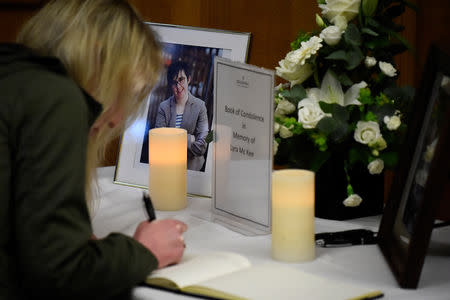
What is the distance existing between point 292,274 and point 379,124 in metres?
0.41

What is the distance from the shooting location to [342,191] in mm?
1445

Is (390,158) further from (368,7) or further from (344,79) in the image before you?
(368,7)

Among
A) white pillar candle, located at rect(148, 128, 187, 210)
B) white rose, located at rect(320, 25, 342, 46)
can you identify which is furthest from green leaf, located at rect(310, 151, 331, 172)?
white pillar candle, located at rect(148, 128, 187, 210)

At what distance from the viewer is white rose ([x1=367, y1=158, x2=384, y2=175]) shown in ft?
4.46

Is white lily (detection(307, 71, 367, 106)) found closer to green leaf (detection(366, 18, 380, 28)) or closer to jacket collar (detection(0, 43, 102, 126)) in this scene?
green leaf (detection(366, 18, 380, 28))

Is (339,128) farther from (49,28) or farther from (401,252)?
(49,28)

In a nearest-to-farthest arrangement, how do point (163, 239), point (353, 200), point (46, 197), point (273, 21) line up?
point (46, 197), point (163, 239), point (353, 200), point (273, 21)

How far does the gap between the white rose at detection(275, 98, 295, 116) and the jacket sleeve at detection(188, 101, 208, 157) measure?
28 centimetres

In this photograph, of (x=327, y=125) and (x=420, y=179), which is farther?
(x=327, y=125)

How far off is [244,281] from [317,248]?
250mm

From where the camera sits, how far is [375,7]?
1.44 metres

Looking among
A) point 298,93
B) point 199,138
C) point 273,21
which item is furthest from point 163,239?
point 273,21

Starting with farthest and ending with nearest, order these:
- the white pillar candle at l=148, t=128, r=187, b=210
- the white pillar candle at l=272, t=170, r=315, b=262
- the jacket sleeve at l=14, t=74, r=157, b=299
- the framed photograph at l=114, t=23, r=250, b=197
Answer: the framed photograph at l=114, t=23, r=250, b=197
the white pillar candle at l=148, t=128, r=187, b=210
the white pillar candle at l=272, t=170, r=315, b=262
the jacket sleeve at l=14, t=74, r=157, b=299

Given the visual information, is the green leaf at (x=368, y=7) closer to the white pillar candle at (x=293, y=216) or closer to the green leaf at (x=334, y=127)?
the green leaf at (x=334, y=127)
